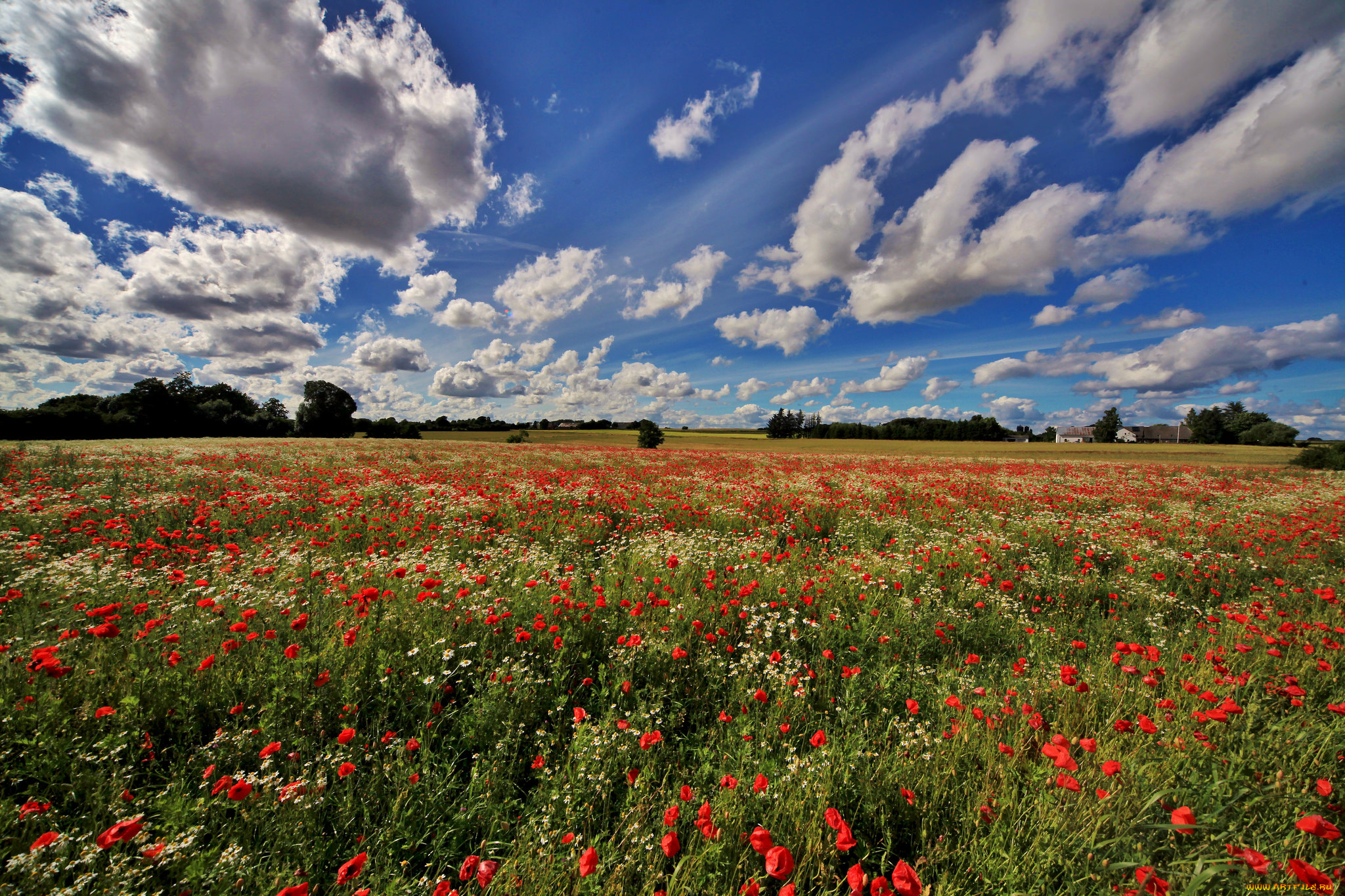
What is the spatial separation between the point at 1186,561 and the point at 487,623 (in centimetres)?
923

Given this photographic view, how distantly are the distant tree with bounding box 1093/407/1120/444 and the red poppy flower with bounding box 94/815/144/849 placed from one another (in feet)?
399

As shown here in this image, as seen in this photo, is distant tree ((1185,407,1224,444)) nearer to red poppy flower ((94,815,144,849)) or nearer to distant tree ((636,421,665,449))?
distant tree ((636,421,665,449))

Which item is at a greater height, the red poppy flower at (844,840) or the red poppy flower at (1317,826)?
the red poppy flower at (1317,826)

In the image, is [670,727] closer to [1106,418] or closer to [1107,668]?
[1107,668]

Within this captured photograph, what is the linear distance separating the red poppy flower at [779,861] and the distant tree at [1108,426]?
119975mm

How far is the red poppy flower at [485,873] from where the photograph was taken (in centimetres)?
191

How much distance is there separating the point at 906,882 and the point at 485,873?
1734 millimetres

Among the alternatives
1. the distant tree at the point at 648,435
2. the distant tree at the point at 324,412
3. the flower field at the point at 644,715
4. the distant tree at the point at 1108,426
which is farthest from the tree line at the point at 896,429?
the flower field at the point at 644,715

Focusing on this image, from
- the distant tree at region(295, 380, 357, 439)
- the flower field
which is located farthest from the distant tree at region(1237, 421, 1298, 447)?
the distant tree at region(295, 380, 357, 439)

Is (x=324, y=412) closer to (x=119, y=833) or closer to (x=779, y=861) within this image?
(x=119, y=833)

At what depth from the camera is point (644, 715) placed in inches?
117

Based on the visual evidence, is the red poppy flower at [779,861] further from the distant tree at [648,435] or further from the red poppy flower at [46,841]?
the distant tree at [648,435]

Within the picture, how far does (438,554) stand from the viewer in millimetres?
5598

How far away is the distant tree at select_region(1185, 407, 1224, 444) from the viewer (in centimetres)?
7656
